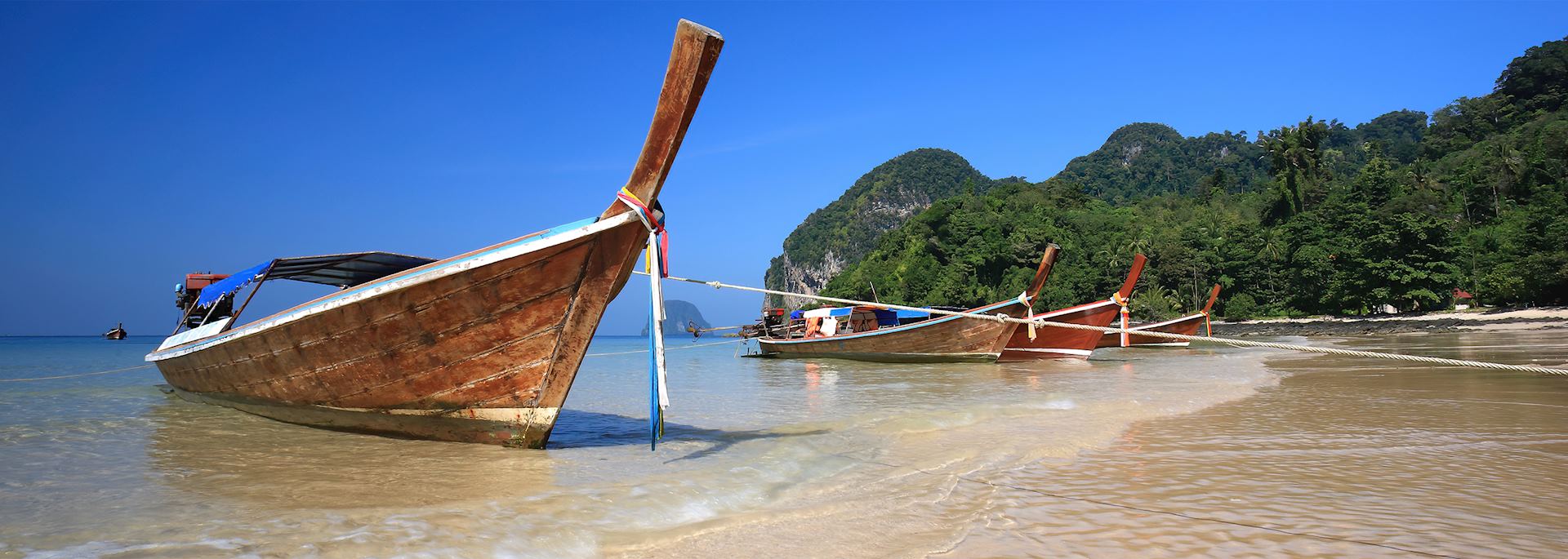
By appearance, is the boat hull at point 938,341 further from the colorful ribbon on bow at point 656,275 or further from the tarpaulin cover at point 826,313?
the colorful ribbon on bow at point 656,275

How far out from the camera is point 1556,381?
35.0ft

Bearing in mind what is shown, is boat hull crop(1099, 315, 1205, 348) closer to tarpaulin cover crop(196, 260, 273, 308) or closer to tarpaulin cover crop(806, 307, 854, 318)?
tarpaulin cover crop(806, 307, 854, 318)

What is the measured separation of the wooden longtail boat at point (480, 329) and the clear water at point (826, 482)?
34 centimetres

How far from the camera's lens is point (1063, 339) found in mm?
21391

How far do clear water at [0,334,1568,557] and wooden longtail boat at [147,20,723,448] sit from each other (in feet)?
1.11

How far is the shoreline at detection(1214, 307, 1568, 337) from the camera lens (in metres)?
32.7

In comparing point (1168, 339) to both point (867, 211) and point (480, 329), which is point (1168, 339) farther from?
point (867, 211)

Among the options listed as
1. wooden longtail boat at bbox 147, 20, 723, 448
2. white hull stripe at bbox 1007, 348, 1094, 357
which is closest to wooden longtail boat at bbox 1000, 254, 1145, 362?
white hull stripe at bbox 1007, 348, 1094, 357

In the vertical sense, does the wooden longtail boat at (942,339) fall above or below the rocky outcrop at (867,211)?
below

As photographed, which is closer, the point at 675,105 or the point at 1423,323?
Answer: the point at 675,105

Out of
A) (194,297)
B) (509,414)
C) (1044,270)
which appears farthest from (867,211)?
(509,414)

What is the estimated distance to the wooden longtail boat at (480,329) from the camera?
5.59 meters

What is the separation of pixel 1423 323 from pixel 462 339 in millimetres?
45227

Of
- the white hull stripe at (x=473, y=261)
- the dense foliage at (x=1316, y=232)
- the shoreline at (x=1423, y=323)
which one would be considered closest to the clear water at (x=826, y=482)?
the white hull stripe at (x=473, y=261)
